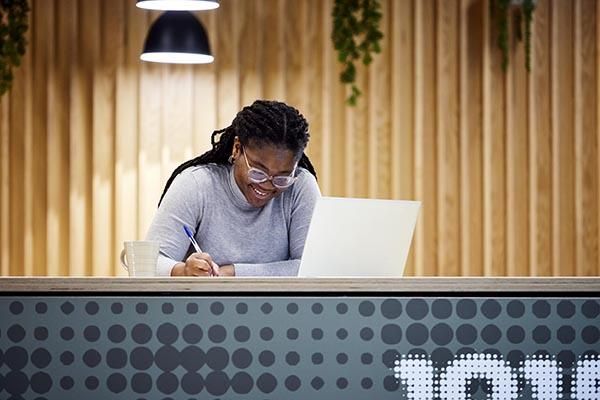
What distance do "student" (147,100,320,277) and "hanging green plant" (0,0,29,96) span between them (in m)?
1.87

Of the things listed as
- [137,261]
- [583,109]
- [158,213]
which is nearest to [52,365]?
[137,261]

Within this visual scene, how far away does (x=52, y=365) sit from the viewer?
2666mm

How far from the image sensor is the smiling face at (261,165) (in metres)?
3.74

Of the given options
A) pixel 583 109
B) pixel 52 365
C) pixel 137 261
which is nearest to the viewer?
pixel 52 365

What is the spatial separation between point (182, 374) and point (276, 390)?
0.22 meters

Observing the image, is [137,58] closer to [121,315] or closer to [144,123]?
[144,123]

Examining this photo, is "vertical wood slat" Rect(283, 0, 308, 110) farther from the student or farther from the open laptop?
the open laptop

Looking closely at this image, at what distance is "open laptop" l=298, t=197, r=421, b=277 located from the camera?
126 inches

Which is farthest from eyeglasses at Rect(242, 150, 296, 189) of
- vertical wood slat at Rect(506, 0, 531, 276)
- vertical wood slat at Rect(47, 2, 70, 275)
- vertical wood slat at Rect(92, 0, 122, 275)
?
vertical wood slat at Rect(506, 0, 531, 276)

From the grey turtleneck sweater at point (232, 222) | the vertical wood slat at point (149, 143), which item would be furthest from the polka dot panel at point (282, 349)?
the vertical wood slat at point (149, 143)

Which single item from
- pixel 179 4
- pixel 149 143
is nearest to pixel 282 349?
pixel 179 4

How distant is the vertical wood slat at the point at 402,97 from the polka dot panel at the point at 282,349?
3.21m

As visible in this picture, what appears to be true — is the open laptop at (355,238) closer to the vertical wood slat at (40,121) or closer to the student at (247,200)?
the student at (247,200)

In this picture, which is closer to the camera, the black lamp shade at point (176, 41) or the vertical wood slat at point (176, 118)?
the black lamp shade at point (176, 41)
